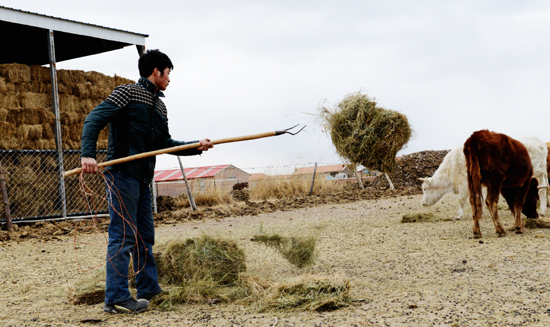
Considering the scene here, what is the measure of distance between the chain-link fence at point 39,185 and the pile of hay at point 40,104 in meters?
0.23

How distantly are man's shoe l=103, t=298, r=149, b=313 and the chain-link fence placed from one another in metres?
7.53

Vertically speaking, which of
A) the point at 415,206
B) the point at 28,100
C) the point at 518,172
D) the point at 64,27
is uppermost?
the point at 64,27

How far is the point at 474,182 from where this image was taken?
652 cm

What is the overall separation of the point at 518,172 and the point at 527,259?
220 cm

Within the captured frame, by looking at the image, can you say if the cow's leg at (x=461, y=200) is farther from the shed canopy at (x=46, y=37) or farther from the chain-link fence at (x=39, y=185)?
the shed canopy at (x=46, y=37)

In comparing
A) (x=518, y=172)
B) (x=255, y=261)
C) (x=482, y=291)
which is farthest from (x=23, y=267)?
(x=518, y=172)

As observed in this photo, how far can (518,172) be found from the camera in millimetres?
6766

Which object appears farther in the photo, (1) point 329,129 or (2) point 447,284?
(1) point 329,129

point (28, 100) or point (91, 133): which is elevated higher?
point (28, 100)

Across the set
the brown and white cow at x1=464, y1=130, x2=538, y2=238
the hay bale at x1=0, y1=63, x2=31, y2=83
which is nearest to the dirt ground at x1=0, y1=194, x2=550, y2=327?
the brown and white cow at x1=464, y1=130, x2=538, y2=238

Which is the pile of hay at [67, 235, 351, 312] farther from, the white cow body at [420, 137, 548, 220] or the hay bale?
the hay bale

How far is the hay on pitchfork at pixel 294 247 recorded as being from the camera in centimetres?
498

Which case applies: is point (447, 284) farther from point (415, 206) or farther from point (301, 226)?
point (415, 206)

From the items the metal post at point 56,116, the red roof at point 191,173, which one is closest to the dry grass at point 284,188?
the metal post at point 56,116
